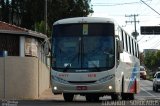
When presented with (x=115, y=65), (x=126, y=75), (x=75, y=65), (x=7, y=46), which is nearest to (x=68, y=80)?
(x=75, y=65)

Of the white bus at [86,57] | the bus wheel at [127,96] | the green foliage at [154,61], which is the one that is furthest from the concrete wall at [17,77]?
the green foliage at [154,61]

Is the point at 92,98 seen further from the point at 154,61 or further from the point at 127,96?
the point at 154,61

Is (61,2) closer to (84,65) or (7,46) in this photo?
(7,46)

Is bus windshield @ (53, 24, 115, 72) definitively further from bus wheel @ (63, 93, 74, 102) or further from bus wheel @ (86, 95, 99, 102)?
bus wheel @ (86, 95, 99, 102)

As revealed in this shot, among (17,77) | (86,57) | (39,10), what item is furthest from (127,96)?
(39,10)

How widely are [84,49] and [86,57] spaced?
1.17 feet

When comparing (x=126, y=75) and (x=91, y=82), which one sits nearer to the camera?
(x=91, y=82)

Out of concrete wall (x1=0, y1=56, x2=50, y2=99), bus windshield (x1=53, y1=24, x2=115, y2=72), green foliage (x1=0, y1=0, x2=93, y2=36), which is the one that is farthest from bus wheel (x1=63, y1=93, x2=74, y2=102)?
green foliage (x1=0, y1=0, x2=93, y2=36)

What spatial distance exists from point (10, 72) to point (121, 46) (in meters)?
7.10

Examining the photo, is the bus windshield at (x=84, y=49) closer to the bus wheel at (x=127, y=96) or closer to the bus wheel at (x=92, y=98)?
the bus wheel at (x=92, y=98)

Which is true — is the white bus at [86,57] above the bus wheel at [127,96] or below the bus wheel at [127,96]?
above

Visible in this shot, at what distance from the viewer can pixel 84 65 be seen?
2259 cm

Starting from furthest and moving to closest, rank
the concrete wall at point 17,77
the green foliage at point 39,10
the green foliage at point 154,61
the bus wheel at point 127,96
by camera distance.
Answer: the green foliage at point 154,61, the green foliage at point 39,10, the bus wheel at point 127,96, the concrete wall at point 17,77

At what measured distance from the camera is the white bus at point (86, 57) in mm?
22375
